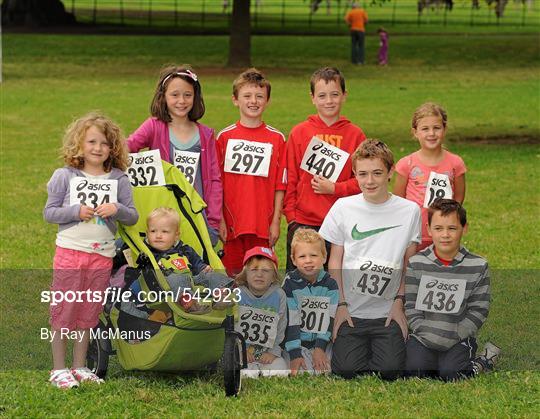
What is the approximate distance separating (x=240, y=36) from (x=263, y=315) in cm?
2601

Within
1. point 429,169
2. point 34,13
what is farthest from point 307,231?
point 34,13

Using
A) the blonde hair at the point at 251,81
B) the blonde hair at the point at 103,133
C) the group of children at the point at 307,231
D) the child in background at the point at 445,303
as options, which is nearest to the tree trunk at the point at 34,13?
the blonde hair at the point at 251,81

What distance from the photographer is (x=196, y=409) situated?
6668 millimetres

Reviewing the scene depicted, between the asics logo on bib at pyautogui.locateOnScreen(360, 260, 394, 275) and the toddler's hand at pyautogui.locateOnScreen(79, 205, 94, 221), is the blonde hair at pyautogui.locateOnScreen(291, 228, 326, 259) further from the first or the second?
the toddler's hand at pyautogui.locateOnScreen(79, 205, 94, 221)

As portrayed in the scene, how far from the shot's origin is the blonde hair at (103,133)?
23.8 feet

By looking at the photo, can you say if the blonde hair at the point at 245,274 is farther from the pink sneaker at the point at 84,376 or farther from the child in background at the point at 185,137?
the pink sneaker at the point at 84,376

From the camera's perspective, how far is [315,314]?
25.0 ft

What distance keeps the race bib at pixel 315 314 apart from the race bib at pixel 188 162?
1.15 meters

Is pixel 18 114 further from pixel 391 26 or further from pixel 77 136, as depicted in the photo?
pixel 391 26

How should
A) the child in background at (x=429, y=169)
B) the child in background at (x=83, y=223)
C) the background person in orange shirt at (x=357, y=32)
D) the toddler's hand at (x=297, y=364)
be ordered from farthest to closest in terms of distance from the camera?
the background person in orange shirt at (x=357, y=32), the child in background at (x=429, y=169), the toddler's hand at (x=297, y=364), the child in background at (x=83, y=223)

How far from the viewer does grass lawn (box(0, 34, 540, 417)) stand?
22.5 ft

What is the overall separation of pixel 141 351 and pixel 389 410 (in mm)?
1440

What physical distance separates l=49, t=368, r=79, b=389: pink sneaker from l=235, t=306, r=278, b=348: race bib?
1.07 meters

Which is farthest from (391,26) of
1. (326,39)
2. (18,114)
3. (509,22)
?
(18,114)
